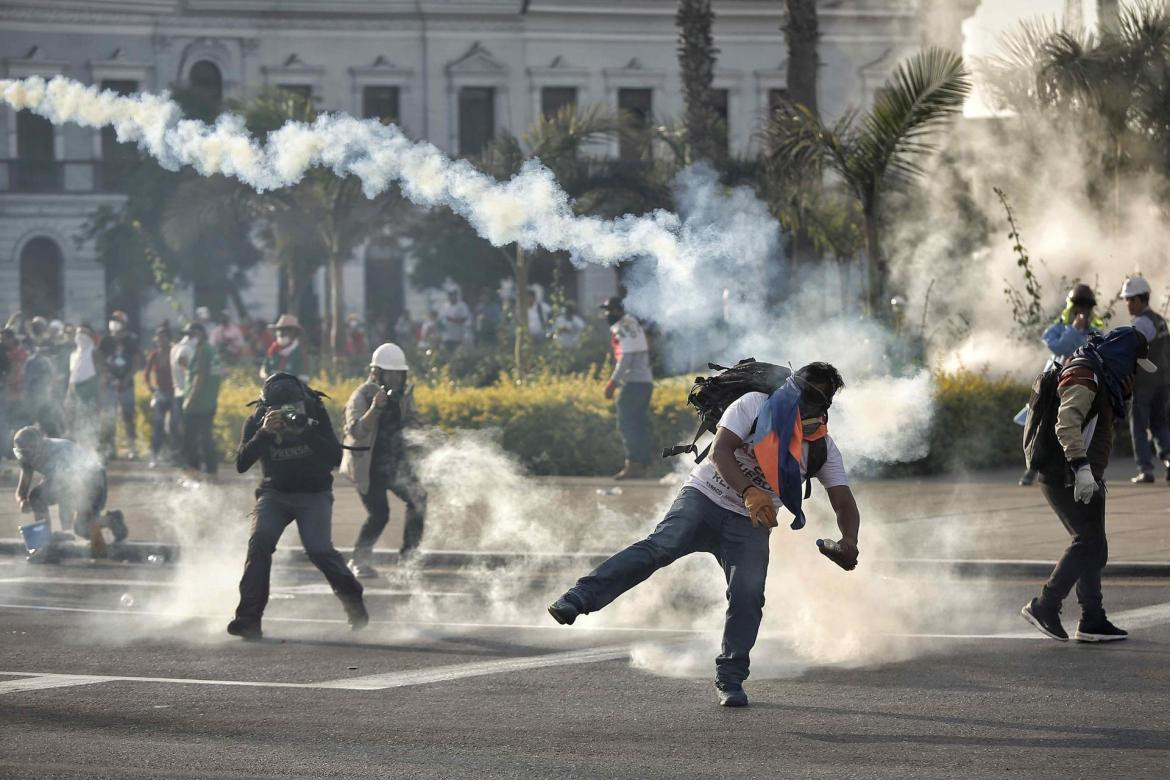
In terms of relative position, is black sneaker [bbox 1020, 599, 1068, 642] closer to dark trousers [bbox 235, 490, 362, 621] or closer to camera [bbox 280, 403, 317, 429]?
dark trousers [bbox 235, 490, 362, 621]

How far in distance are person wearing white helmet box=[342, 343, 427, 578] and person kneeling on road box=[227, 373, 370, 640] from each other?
203 centimetres

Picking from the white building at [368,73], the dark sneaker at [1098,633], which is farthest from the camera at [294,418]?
the white building at [368,73]

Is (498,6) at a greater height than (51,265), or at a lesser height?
greater

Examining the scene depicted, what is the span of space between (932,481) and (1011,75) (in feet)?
27.0

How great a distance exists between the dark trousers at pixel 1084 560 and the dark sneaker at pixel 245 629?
4.25 m

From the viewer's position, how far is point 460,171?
626 inches

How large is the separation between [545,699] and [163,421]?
46.0ft

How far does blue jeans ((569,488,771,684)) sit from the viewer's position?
25.0ft

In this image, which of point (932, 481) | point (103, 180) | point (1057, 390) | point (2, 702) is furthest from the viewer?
point (103, 180)

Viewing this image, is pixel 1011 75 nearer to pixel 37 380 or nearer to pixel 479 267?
pixel 37 380

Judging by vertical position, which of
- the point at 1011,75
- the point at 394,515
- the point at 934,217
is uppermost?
the point at 1011,75

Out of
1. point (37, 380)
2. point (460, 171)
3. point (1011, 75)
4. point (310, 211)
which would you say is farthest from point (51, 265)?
point (460, 171)

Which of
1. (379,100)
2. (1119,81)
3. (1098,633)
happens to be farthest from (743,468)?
(379,100)

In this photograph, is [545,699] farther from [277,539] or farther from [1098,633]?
[1098,633]
